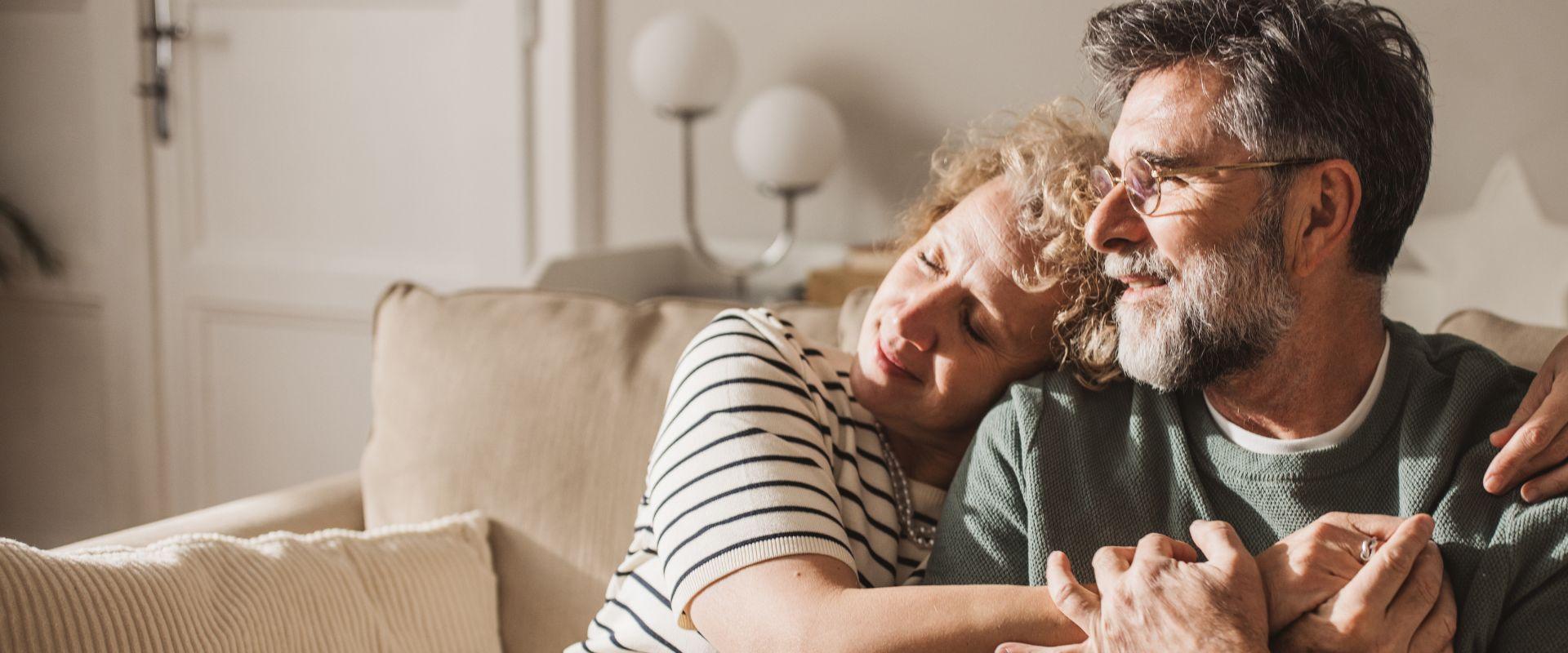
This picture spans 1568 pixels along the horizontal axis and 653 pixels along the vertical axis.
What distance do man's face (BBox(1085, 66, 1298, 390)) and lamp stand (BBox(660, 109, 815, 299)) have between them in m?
1.42

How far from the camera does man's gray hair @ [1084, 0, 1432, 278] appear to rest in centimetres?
113

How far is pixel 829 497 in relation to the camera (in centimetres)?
117

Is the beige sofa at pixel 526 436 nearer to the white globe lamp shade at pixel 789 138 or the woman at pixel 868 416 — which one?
the woman at pixel 868 416

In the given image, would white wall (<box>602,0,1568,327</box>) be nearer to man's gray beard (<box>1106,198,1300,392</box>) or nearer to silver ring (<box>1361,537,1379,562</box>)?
man's gray beard (<box>1106,198,1300,392</box>)

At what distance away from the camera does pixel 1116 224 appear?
1.20 metres

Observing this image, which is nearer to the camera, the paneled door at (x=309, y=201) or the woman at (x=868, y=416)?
the woman at (x=868, y=416)

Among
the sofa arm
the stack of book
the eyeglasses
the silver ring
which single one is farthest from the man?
the stack of book

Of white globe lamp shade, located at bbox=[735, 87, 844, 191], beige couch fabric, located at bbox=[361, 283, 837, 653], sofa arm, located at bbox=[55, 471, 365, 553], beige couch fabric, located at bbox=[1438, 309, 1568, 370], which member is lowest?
sofa arm, located at bbox=[55, 471, 365, 553]

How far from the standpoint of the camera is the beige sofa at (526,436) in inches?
60.0

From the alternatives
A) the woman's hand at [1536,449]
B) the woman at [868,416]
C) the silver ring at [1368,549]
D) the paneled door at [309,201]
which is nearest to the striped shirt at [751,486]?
the woman at [868,416]

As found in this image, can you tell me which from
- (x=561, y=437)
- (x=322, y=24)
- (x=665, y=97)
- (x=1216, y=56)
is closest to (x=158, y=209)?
(x=322, y=24)

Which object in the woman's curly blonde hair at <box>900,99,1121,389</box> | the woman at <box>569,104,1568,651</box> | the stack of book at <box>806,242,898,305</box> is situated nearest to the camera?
the woman at <box>569,104,1568,651</box>

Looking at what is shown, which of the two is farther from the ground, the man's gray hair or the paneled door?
the man's gray hair

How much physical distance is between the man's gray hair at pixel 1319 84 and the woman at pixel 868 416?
18 cm
